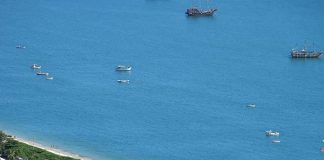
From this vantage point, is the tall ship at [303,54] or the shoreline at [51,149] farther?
the tall ship at [303,54]

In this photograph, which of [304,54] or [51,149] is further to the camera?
[304,54]

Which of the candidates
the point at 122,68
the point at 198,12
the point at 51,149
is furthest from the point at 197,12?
the point at 51,149

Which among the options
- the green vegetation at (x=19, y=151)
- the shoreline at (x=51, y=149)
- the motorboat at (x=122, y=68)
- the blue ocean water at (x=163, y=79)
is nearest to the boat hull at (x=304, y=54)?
the blue ocean water at (x=163, y=79)

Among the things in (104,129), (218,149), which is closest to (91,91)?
(104,129)

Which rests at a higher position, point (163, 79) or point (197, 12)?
point (197, 12)

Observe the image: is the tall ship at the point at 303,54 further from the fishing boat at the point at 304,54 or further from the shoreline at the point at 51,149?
the shoreline at the point at 51,149

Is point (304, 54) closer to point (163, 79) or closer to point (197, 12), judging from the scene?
point (163, 79)
